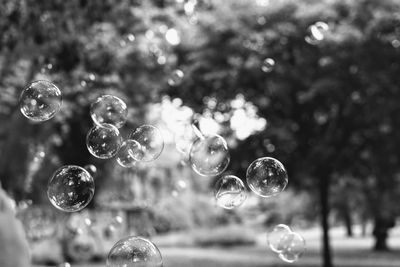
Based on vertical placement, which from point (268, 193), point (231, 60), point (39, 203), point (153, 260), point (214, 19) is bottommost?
point (153, 260)

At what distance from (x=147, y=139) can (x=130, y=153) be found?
0.92 feet

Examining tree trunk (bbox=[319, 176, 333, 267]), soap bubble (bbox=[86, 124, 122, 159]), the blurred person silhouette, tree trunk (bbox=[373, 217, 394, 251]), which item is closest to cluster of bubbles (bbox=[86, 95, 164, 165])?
soap bubble (bbox=[86, 124, 122, 159])

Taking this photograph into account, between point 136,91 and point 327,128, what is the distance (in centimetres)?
478

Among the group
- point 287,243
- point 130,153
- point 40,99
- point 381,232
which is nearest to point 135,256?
point 130,153

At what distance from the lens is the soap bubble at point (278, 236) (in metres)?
7.02

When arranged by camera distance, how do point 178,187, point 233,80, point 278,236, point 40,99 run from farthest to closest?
point 233,80 < point 178,187 < point 278,236 < point 40,99

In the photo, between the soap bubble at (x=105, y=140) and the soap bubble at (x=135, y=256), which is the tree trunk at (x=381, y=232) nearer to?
the soap bubble at (x=105, y=140)

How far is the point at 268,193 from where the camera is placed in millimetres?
6664

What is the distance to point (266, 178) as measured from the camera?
6.71 m

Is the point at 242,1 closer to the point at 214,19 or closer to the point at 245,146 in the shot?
the point at 214,19

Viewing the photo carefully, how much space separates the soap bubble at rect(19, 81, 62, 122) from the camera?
6.38m

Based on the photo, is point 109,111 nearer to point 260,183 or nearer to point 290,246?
point 260,183

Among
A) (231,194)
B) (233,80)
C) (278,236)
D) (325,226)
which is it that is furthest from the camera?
(325,226)

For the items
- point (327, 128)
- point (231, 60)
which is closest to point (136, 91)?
point (231, 60)
